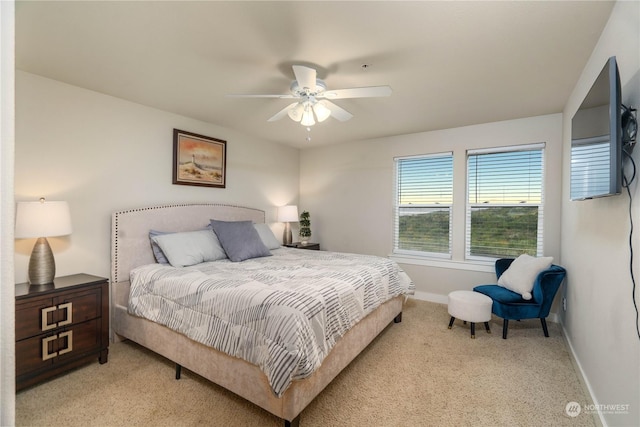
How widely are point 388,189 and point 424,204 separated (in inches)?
22.9

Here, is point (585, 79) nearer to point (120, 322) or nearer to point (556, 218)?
point (556, 218)

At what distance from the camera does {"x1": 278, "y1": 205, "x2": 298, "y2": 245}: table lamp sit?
4.77m

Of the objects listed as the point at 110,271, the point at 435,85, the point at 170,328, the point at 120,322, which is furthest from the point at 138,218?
the point at 435,85

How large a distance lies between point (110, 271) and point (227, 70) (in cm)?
226

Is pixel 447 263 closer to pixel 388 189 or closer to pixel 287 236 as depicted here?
pixel 388 189

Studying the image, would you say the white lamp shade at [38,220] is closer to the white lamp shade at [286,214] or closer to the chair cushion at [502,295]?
the white lamp shade at [286,214]

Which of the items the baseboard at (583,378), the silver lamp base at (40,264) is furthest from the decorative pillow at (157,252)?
the baseboard at (583,378)

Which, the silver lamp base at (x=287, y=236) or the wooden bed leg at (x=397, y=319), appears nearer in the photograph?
the wooden bed leg at (x=397, y=319)

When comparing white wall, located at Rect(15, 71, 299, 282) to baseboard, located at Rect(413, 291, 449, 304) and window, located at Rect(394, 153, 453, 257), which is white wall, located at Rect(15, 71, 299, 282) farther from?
baseboard, located at Rect(413, 291, 449, 304)

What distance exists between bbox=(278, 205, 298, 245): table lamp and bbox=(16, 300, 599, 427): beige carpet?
2.51m

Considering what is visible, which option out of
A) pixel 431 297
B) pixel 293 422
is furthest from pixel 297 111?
A: pixel 431 297

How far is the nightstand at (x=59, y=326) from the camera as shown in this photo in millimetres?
2078

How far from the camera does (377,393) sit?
2.10m

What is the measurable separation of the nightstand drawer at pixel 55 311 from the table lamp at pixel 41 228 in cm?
24
